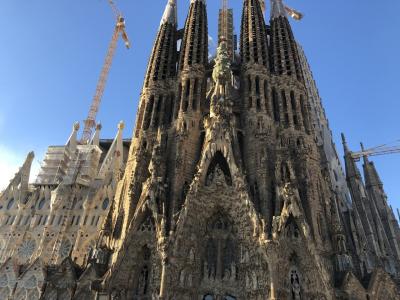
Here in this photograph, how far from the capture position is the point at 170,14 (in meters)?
40.8

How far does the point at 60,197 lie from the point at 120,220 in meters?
13.7

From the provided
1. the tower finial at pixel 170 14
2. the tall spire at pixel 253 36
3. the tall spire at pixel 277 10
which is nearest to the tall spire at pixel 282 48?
the tall spire at pixel 277 10

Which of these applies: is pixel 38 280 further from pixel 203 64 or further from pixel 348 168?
pixel 348 168

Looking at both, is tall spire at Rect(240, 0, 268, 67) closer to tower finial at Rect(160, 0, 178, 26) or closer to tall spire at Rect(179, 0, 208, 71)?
tall spire at Rect(179, 0, 208, 71)

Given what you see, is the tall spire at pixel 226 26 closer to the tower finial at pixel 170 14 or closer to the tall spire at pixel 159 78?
the tower finial at pixel 170 14

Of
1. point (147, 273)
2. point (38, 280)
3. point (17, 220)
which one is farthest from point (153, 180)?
point (17, 220)

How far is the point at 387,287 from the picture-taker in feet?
73.1

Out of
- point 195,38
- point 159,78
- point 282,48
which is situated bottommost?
point 159,78

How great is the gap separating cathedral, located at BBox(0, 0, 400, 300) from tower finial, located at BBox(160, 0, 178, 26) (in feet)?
0.79

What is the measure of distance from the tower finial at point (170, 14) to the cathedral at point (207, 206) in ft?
0.79

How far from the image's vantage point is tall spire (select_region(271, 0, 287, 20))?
4022 centimetres

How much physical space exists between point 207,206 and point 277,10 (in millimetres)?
25759

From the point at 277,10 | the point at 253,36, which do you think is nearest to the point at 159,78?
the point at 253,36

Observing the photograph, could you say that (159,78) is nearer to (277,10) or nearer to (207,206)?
(207,206)
